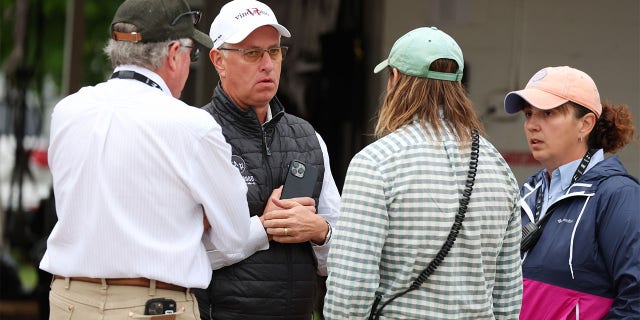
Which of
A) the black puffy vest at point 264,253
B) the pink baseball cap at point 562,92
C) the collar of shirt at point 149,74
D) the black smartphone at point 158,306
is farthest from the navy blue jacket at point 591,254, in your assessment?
the collar of shirt at point 149,74

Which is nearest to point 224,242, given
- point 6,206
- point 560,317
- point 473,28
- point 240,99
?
point 240,99

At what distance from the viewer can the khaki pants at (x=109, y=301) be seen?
106 inches

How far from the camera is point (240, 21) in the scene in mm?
3320

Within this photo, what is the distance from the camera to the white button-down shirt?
8.82 feet

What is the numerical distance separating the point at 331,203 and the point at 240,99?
482 millimetres

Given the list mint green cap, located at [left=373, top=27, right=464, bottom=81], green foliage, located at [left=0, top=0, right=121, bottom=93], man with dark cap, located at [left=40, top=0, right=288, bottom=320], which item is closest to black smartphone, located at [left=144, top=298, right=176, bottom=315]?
man with dark cap, located at [left=40, top=0, right=288, bottom=320]

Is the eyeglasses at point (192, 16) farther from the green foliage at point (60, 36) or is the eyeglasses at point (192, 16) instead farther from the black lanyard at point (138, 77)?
the green foliage at point (60, 36)

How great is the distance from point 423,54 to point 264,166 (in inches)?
29.4

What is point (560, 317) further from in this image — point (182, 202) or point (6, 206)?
point (6, 206)

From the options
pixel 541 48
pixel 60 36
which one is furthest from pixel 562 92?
pixel 60 36

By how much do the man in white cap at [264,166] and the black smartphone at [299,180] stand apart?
0.08 feet

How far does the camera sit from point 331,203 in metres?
3.45

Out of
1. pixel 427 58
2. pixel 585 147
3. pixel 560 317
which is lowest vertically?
pixel 560 317

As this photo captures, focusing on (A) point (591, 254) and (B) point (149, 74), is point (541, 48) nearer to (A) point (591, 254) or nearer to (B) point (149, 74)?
(A) point (591, 254)
